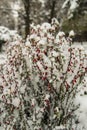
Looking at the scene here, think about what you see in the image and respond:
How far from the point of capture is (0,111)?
6129 mm

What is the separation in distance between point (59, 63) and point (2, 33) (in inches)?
317

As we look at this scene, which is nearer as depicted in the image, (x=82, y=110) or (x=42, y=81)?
(x=42, y=81)

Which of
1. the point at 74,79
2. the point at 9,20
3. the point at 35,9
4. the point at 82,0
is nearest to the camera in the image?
the point at 74,79

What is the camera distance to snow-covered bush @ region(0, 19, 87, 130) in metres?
5.61

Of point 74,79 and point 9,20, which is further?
point 9,20

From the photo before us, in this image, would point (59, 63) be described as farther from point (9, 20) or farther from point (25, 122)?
point (9, 20)

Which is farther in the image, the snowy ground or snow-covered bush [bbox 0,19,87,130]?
the snowy ground

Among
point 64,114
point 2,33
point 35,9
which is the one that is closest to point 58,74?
point 64,114

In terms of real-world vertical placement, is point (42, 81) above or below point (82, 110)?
above

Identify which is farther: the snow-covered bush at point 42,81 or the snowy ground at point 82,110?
the snowy ground at point 82,110

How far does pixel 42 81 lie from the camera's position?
6.01 meters

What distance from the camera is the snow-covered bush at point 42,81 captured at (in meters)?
5.61

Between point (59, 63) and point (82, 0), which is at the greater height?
point (82, 0)

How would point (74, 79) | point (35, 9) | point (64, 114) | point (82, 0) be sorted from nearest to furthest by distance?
point (74, 79) → point (64, 114) → point (82, 0) → point (35, 9)
